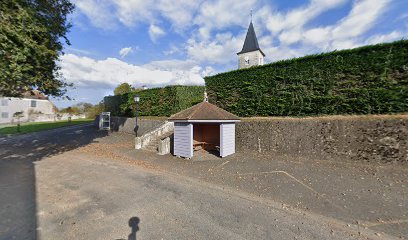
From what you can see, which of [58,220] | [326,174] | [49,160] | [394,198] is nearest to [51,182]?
[58,220]

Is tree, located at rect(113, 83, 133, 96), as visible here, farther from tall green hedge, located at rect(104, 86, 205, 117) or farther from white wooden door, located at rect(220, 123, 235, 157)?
white wooden door, located at rect(220, 123, 235, 157)

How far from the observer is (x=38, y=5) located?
8.28 metres

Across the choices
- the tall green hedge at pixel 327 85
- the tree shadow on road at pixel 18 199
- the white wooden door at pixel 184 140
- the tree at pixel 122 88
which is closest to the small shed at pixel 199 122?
the white wooden door at pixel 184 140

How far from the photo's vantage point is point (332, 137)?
26.9ft

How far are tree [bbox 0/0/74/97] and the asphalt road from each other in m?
3.82

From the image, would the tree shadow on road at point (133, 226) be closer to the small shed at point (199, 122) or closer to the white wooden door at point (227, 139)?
the small shed at point (199, 122)

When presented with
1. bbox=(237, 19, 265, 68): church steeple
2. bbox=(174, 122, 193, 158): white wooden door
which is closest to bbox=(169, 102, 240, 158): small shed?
bbox=(174, 122, 193, 158): white wooden door

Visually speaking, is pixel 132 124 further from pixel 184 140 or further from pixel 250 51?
pixel 250 51

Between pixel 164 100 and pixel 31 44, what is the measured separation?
1091 centimetres

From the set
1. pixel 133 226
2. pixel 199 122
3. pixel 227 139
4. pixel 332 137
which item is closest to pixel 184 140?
pixel 199 122

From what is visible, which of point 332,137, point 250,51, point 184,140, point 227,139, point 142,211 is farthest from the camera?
point 250,51

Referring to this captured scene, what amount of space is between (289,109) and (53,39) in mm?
12850

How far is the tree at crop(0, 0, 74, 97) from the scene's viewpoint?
22.3 feet

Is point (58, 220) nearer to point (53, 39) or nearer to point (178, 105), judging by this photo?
point (53, 39)
